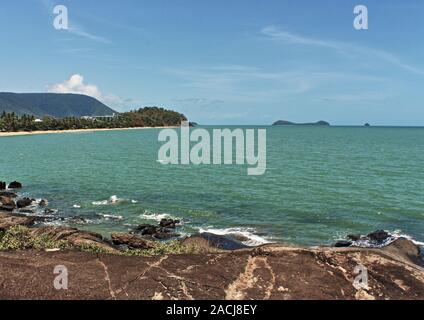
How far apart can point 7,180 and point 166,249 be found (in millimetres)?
52284

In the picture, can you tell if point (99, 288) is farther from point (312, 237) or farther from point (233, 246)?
point (312, 237)

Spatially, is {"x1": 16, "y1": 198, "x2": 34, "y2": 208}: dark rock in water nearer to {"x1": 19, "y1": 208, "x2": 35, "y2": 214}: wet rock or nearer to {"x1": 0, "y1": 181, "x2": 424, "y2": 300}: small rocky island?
{"x1": 19, "y1": 208, "x2": 35, "y2": 214}: wet rock

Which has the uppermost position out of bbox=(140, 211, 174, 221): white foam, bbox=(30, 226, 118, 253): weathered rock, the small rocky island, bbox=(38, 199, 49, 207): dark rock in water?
the small rocky island

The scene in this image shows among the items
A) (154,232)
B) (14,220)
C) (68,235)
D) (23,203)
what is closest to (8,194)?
(23,203)

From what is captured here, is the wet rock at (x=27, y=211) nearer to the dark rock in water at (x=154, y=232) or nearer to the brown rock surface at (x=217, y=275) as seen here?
the dark rock in water at (x=154, y=232)

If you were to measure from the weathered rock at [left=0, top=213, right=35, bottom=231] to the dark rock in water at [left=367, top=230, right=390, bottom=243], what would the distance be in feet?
91.3

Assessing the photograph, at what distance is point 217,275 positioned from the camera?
44.0ft

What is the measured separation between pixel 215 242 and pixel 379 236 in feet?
42.8

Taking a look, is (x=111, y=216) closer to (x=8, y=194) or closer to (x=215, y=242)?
(x=215, y=242)

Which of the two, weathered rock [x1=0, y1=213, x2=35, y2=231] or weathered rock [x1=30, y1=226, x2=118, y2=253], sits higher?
weathered rock [x1=30, y1=226, x2=118, y2=253]

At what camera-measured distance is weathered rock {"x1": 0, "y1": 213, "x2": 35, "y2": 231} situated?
32.5 meters

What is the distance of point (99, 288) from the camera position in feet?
41.1

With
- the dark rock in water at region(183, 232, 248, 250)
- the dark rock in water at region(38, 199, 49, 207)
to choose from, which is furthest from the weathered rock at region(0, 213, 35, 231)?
the dark rock in water at region(183, 232, 248, 250)

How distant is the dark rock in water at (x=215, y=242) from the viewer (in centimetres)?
2673
